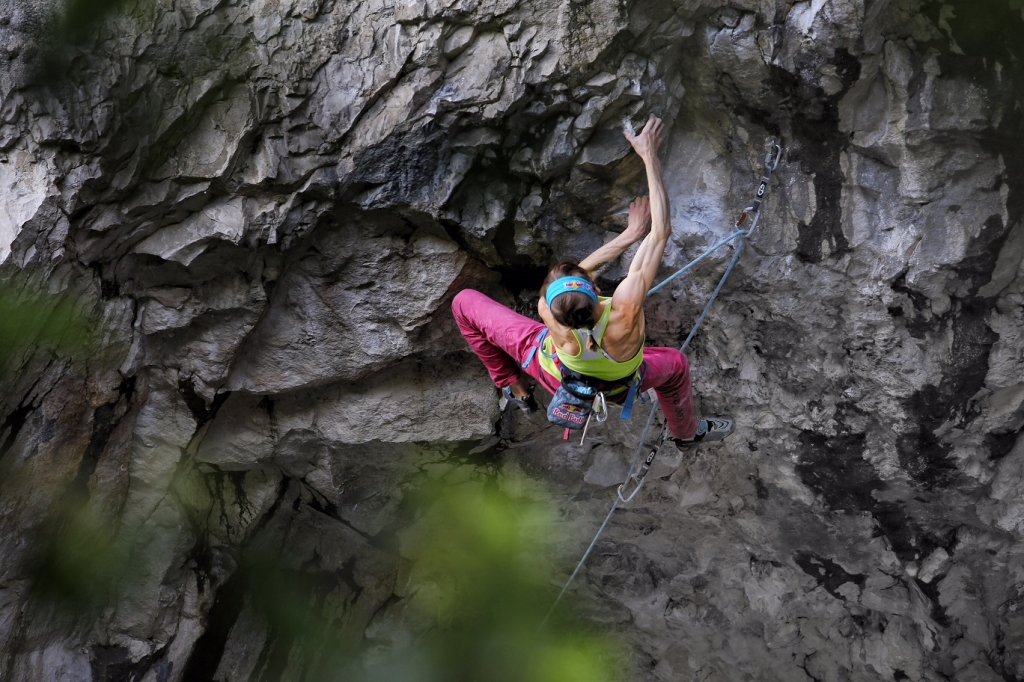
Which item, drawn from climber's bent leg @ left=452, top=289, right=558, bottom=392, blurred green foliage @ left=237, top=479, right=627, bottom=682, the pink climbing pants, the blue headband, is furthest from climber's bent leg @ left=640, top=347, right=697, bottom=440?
blurred green foliage @ left=237, top=479, right=627, bottom=682

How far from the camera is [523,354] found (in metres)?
3.29

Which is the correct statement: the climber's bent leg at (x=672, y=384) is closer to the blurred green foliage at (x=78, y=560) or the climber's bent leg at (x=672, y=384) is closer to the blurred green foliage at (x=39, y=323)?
the blurred green foliage at (x=39, y=323)

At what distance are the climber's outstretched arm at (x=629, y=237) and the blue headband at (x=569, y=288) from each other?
1.80 feet

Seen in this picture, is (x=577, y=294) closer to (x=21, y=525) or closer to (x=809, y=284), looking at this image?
(x=809, y=284)

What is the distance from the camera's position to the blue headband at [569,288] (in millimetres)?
2701

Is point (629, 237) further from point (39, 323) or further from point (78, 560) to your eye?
point (78, 560)

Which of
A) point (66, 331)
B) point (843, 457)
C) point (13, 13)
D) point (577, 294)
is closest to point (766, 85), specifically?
point (577, 294)

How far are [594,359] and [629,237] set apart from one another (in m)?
0.68

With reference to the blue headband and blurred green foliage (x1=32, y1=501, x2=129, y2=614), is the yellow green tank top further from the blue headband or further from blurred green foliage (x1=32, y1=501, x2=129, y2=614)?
blurred green foliage (x1=32, y1=501, x2=129, y2=614)

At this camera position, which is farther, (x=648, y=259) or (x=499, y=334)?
(x=499, y=334)

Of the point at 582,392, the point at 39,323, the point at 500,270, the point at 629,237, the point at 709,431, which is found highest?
the point at 629,237

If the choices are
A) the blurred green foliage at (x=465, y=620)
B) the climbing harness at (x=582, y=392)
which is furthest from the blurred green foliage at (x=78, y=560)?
the climbing harness at (x=582, y=392)

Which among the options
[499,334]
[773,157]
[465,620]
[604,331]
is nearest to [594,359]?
[604,331]

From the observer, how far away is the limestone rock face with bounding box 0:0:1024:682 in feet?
9.89
